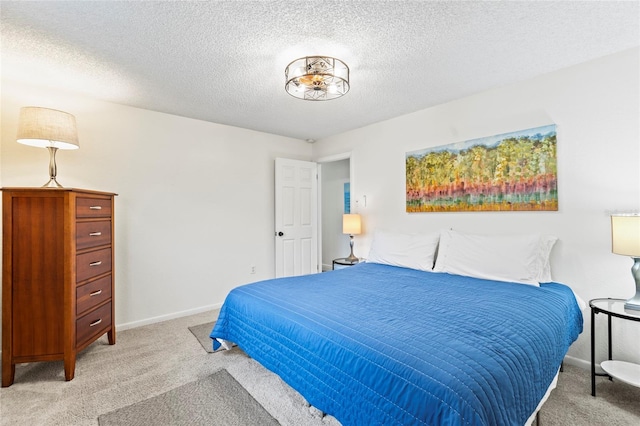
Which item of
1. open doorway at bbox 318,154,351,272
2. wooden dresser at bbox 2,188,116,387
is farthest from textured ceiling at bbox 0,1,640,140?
open doorway at bbox 318,154,351,272

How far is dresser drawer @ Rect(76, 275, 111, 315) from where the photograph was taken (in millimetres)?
2352

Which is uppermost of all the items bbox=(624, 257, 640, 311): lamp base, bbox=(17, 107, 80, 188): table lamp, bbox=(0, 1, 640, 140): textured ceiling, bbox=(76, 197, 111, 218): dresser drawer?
bbox=(0, 1, 640, 140): textured ceiling

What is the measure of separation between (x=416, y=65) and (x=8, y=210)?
3.23 m

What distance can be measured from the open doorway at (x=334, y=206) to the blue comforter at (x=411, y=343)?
3.66m

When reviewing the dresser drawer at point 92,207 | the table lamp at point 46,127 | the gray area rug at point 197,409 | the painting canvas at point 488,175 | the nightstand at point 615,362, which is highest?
the table lamp at point 46,127

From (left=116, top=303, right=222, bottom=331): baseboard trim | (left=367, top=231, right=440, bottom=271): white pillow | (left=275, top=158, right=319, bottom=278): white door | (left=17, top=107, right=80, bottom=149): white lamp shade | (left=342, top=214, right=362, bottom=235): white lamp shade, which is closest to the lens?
(left=17, top=107, right=80, bottom=149): white lamp shade

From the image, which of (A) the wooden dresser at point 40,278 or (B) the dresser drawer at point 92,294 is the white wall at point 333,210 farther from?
(A) the wooden dresser at point 40,278

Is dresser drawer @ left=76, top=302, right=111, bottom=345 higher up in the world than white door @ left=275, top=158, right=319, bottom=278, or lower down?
lower down

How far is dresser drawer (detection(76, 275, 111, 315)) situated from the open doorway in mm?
3791

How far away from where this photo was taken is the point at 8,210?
2.18m

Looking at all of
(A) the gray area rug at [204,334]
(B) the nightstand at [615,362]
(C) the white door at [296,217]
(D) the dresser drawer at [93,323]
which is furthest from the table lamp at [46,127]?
(B) the nightstand at [615,362]

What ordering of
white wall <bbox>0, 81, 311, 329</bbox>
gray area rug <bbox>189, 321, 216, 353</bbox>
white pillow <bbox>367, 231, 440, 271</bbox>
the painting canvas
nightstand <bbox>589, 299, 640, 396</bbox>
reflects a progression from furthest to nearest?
white pillow <bbox>367, 231, 440, 271</bbox> < white wall <bbox>0, 81, 311, 329</bbox> < gray area rug <bbox>189, 321, 216, 353</bbox> < the painting canvas < nightstand <bbox>589, 299, 640, 396</bbox>

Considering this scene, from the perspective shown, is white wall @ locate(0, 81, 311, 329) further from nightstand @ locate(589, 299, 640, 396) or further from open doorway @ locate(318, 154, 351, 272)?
nightstand @ locate(589, 299, 640, 396)

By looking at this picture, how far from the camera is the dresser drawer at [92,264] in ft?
7.77
